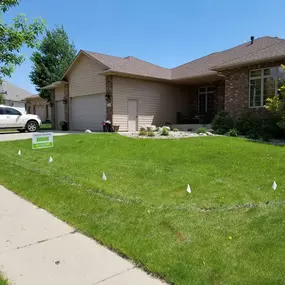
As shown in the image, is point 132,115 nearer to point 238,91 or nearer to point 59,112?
point 238,91

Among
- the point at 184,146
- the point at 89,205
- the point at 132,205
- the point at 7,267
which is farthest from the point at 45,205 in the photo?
the point at 184,146

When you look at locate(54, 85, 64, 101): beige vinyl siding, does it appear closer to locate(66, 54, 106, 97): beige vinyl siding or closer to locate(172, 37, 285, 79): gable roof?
locate(66, 54, 106, 97): beige vinyl siding

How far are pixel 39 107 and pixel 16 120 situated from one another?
19427 millimetres

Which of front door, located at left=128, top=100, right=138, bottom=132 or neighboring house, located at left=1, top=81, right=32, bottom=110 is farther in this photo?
neighboring house, located at left=1, top=81, right=32, bottom=110

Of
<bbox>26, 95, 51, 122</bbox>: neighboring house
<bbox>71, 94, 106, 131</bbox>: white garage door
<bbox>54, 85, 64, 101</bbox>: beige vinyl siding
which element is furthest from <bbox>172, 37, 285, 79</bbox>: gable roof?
<bbox>26, 95, 51, 122</bbox>: neighboring house

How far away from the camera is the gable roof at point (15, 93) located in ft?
148

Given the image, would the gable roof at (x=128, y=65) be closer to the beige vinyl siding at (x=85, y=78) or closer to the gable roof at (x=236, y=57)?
the beige vinyl siding at (x=85, y=78)

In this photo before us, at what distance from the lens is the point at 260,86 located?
14750 millimetres

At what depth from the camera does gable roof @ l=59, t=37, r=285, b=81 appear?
1478 cm

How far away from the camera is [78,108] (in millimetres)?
21016

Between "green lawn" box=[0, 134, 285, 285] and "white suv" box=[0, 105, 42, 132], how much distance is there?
8.86 meters

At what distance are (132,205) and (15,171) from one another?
3.87 metres

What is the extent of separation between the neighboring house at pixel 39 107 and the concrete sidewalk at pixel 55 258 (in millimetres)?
32348

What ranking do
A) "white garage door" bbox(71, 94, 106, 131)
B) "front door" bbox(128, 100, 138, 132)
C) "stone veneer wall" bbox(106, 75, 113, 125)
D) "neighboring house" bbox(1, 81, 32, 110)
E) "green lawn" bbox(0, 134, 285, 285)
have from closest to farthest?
"green lawn" bbox(0, 134, 285, 285), "stone veneer wall" bbox(106, 75, 113, 125), "front door" bbox(128, 100, 138, 132), "white garage door" bbox(71, 94, 106, 131), "neighboring house" bbox(1, 81, 32, 110)
